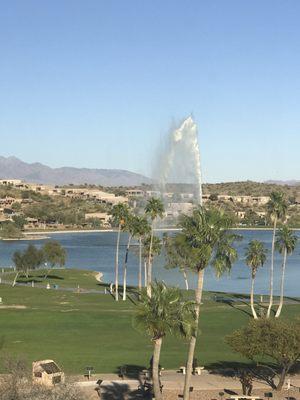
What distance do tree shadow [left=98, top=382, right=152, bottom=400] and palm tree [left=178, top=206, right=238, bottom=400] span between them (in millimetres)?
3977

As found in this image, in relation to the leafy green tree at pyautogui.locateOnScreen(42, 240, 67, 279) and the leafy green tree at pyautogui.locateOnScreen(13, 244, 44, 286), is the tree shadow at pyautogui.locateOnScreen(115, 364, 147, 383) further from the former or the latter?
the leafy green tree at pyautogui.locateOnScreen(42, 240, 67, 279)

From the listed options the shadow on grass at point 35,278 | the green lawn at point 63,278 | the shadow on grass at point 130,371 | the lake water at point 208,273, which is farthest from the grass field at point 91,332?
the lake water at point 208,273

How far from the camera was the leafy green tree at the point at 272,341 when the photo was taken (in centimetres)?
4028

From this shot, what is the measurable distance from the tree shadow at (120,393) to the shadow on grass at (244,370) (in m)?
6.80

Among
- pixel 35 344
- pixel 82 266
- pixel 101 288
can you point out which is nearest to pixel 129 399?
pixel 35 344

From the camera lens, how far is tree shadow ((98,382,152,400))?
3878 centimetres

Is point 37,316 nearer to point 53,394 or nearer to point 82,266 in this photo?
point 53,394

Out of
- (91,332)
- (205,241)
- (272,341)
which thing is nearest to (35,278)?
(91,332)

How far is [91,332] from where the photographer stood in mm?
58062

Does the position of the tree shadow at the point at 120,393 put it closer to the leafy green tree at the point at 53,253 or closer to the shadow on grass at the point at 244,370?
the shadow on grass at the point at 244,370

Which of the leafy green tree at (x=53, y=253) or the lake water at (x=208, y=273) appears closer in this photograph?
the lake water at (x=208, y=273)

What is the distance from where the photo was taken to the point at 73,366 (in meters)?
Result: 45.3

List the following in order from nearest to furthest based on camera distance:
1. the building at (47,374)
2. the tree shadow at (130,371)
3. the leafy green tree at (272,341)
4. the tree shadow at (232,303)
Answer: the building at (47,374) → the leafy green tree at (272,341) → the tree shadow at (130,371) → the tree shadow at (232,303)

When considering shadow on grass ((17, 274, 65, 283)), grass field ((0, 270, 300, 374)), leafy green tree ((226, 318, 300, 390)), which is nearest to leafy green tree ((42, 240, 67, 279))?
shadow on grass ((17, 274, 65, 283))
